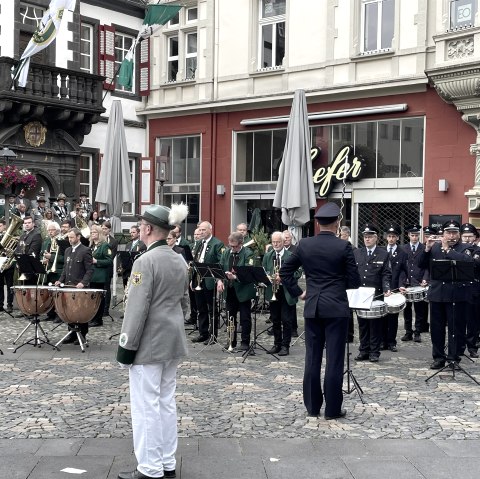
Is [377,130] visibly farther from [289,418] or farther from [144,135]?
[289,418]

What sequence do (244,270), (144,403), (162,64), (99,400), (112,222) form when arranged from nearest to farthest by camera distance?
(144,403)
(99,400)
(244,270)
(112,222)
(162,64)

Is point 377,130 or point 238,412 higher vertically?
point 377,130

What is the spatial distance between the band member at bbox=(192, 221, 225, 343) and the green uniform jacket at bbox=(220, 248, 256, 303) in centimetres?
47

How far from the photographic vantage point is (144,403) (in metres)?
5.30

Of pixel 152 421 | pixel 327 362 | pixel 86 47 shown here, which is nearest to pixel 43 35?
pixel 86 47

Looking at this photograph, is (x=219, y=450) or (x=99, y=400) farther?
(x=99, y=400)

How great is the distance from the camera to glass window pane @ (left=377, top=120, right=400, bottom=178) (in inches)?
822

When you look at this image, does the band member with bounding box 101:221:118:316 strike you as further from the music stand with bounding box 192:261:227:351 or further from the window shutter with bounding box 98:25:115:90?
the window shutter with bounding box 98:25:115:90

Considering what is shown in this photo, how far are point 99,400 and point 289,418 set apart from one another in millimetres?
2033

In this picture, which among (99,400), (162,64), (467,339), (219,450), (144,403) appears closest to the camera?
(144,403)

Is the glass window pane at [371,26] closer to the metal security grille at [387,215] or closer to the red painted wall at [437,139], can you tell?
the red painted wall at [437,139]

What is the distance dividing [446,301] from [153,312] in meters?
5.45

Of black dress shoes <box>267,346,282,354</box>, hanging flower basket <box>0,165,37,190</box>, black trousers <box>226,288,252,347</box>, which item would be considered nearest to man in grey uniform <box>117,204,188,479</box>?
black dress shoes <box>267,346,282,354</box>

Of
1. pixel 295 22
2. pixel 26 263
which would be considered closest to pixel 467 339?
pixel 26 263
